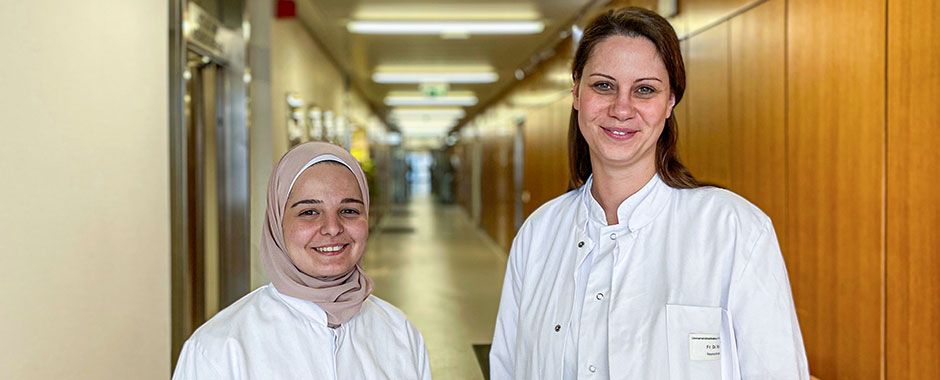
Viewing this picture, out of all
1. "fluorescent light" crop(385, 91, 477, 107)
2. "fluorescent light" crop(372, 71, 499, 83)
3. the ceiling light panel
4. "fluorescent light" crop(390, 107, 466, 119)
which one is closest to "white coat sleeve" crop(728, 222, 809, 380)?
the ceiling light panel

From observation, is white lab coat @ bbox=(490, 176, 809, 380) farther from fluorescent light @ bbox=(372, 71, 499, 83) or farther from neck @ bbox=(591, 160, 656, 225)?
fluorescent light @ bbox=(372, 71, 499, 83)

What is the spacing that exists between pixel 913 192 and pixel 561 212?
1463 mm

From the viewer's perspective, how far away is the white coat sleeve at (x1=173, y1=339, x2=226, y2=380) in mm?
1711

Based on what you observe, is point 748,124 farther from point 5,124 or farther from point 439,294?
point 439,294

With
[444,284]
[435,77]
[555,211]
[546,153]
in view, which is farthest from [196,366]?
[435,77]

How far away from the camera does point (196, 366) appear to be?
Result: 172cm

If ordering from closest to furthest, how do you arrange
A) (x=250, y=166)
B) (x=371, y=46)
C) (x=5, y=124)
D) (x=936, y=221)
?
(x=5, y=124) → (x=936, y=221) → (x=250, y=166) → (x=371, y=46)

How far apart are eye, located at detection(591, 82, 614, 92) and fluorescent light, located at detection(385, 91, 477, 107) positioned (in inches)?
549

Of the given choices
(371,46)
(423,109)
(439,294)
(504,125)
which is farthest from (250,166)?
(423,109)

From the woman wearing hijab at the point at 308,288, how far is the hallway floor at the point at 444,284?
11.9 feet

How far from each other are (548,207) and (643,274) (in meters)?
0.37

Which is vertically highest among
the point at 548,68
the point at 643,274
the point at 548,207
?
the point at 548,68

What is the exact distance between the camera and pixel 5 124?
95.4 inches

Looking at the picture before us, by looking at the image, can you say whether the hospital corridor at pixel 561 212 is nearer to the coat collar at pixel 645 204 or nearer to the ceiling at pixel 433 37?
the coat collar at pixel 645 204
